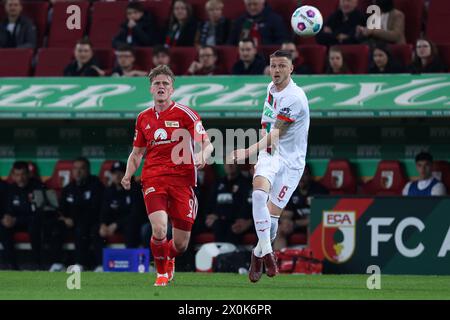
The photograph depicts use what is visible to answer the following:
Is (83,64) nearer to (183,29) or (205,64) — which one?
(183,29)

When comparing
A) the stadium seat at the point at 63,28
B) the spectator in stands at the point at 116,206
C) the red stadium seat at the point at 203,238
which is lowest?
the red stadium seat at the point at 203,238

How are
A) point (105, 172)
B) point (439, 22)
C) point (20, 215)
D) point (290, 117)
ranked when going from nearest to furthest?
point (290, 117) < point (439, 22) < point (20, 215) < point (105, 172)

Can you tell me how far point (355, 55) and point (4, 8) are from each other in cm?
621

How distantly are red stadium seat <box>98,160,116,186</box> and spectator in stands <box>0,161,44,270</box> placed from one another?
947 mm

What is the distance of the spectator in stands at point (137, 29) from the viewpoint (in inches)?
699

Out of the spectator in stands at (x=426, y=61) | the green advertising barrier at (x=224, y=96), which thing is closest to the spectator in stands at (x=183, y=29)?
the green advertising barrier at (x=224, y=96)

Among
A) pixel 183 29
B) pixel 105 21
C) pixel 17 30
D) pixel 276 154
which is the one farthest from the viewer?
pixel 105 21

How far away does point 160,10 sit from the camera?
719 inches

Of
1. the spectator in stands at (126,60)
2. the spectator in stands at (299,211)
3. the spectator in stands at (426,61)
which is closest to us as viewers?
the spectator in stands at (426,61)

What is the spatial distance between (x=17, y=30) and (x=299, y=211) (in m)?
5.61

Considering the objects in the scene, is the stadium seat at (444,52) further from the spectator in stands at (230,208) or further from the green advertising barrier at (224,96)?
the spectator in stands at (230,208)

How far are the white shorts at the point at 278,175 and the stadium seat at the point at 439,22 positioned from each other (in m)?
5.51

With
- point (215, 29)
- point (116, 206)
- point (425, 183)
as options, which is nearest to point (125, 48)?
point (215, 29)

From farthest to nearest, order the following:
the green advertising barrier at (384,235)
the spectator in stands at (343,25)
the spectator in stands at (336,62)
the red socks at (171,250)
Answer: the spectator in stands at (343,25)
the spectator in stands at (336,62)
the green advertising barrier at (384,235)
the red socks at (171,250)
